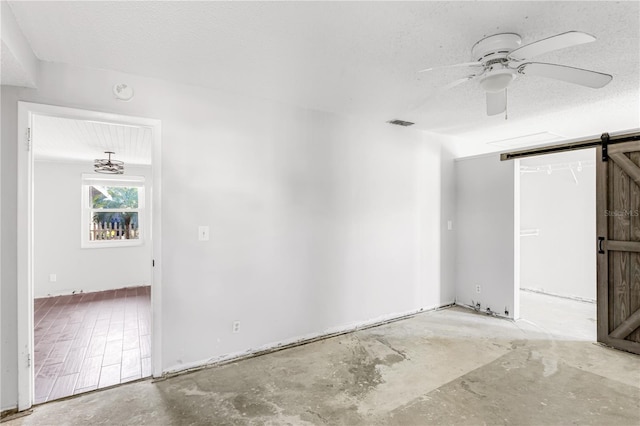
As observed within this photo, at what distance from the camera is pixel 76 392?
2344mm

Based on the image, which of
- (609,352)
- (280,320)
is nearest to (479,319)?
(609,352)

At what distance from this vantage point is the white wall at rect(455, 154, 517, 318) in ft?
12.9

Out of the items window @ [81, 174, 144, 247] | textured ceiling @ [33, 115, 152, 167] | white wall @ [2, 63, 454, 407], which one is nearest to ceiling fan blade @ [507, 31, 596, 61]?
white wall @ [2, 63, 454, 407]

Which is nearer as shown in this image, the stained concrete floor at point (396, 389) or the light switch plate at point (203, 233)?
the stained concrete floor at point (396, 389)

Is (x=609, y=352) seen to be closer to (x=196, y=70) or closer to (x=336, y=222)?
(x=336, y=222)

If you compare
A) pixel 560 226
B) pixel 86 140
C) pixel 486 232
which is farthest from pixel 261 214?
pixel 560 226

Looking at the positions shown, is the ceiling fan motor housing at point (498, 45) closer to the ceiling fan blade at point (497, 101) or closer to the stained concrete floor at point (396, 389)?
the ceiling fan blade at point (497, 101)

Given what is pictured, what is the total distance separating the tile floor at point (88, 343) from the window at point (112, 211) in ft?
3.79

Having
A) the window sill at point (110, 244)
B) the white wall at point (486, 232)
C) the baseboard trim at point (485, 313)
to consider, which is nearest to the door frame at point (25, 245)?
the window sill at point (110, 244)

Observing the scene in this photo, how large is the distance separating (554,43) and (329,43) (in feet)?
3.97

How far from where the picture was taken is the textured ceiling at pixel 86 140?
346 centimetres

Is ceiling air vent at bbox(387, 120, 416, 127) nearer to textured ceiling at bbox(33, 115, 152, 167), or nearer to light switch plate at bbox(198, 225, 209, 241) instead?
light switch plate at bbox(198, 225, 209, 241)

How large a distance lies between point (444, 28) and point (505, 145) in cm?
397

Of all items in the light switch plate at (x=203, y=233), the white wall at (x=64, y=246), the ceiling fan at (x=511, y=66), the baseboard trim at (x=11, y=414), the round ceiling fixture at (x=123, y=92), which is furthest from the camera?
the white wall at (x=64, y=246)
